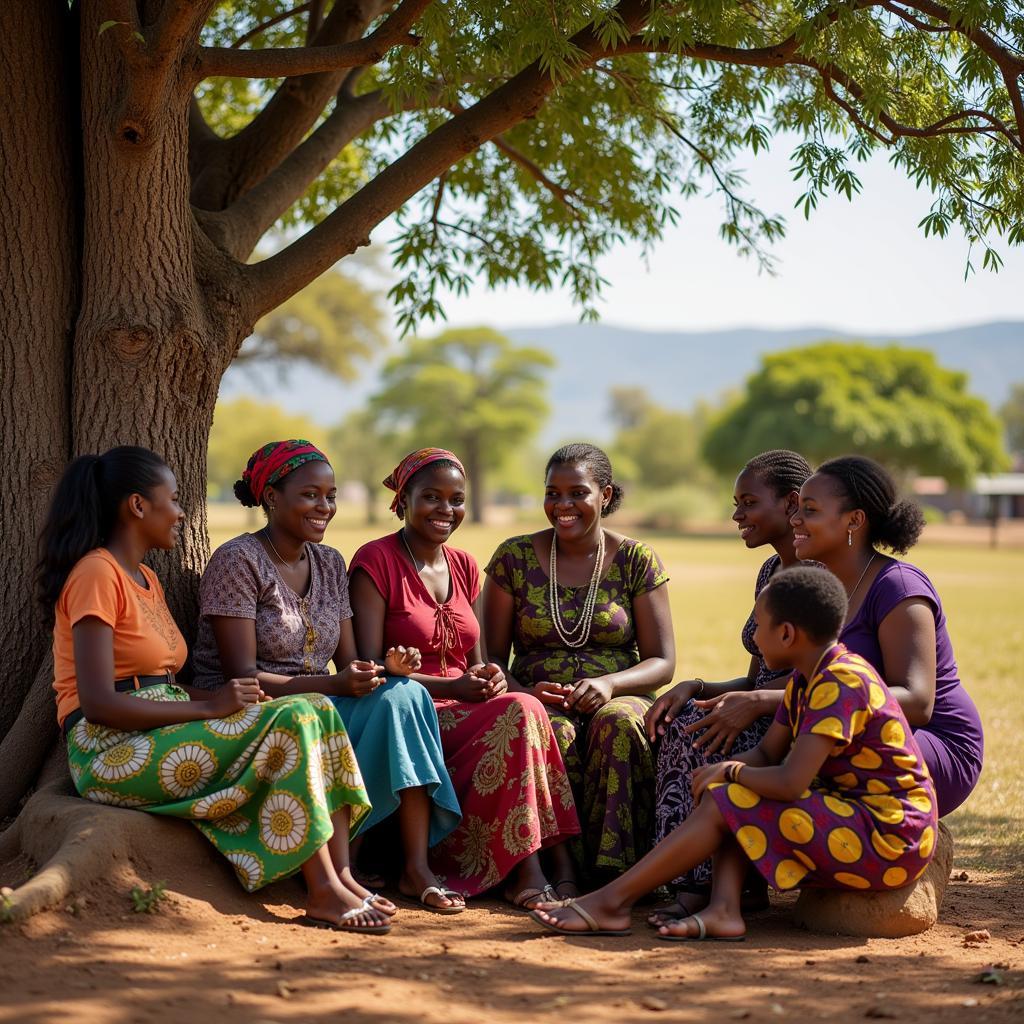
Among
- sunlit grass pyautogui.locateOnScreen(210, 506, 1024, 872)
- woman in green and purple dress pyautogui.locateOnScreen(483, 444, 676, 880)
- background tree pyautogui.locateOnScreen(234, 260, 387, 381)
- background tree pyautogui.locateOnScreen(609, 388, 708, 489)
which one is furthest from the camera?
background tree pyautogui.locateOnScreen(609, 388, 708, 489)

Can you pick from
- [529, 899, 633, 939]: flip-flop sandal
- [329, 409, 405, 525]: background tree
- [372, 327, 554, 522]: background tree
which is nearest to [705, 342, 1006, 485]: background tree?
[372, 327, 554, 522]: background tree

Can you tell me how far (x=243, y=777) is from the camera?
4.26m

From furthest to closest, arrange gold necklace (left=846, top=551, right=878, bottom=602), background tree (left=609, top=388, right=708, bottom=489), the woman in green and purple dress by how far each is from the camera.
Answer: background tree (left=609, top=388, right=708, bottom=489)
the woman in green and purple dress
gold necklace (left=846, top=551, right=878, bottom=602)

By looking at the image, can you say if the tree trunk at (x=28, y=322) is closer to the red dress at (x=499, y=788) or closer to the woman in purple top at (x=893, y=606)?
the red dress at (x=499, y=788)

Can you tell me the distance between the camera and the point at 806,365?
66625 millimetres

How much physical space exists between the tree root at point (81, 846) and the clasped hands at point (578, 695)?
145 cm

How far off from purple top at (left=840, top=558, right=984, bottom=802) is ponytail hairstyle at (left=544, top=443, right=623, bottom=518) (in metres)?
1.36

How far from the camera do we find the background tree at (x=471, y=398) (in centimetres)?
8706

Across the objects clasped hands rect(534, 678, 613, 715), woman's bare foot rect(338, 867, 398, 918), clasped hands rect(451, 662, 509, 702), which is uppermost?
clasped hands rect(451, 662, 509, 702)

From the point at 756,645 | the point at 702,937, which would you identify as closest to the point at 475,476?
the point at 756,645

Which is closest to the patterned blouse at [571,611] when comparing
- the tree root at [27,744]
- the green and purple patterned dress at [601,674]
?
the green and purple patterned dress at [601,674]

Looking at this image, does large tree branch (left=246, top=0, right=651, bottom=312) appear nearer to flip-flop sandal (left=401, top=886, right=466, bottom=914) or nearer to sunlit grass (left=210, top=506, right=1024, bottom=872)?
flip-flop sandal (left=401, top=886, right=466, bottom=914)

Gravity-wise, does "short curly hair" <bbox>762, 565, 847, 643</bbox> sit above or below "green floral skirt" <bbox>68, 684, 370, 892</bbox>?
above

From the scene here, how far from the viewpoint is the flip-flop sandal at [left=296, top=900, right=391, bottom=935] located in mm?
4184
